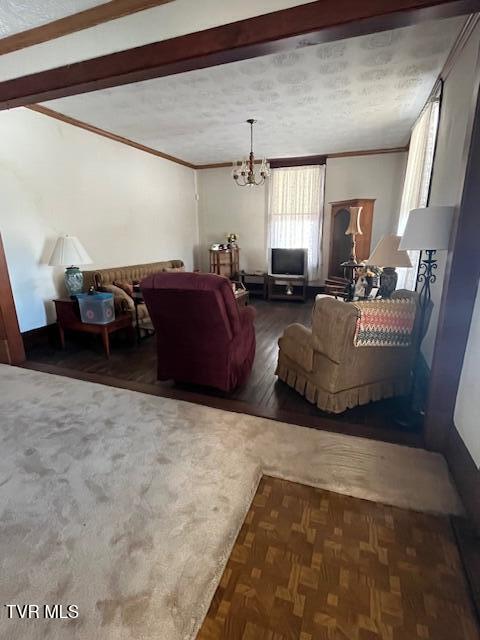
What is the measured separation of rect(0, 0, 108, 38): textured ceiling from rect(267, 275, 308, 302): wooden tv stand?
5.04 meters

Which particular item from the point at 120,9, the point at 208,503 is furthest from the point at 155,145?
the point at 208,503

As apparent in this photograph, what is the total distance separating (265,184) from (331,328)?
533 cm

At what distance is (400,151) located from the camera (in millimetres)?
5633

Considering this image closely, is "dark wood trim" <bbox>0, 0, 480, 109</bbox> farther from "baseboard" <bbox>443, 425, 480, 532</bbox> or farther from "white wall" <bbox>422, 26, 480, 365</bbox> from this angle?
"baseboard" <bbox>443, 425, 480, 532</bbox>

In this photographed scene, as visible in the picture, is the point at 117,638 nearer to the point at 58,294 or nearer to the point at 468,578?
the point at 468,578

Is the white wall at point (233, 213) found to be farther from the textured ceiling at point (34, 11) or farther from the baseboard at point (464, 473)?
the baseboard at point (464, 473)

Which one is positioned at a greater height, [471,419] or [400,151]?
[400,151]

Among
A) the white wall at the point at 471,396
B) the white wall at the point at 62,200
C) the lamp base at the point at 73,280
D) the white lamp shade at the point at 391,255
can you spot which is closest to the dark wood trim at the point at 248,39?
the white wall at the point at 471,396

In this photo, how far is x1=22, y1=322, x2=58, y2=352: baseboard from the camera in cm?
379

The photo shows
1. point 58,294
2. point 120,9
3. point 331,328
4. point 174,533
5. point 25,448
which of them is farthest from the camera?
point 58,294

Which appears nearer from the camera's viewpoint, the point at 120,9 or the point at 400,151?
the point at 120,9

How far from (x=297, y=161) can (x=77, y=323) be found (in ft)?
17.0

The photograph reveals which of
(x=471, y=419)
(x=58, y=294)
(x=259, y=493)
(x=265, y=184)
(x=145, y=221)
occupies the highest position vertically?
(x=265, y=184)

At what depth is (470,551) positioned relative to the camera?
1.37 metres
